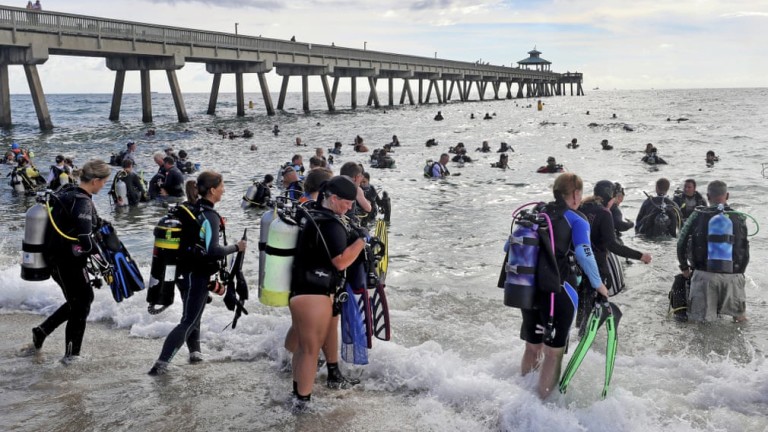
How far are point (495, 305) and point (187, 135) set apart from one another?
34357mm

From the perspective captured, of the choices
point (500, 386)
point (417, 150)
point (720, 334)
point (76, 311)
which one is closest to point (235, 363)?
point (76, 311)

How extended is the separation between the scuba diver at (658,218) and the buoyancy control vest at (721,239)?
16.8 feet

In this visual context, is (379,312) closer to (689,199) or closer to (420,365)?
(420,365)

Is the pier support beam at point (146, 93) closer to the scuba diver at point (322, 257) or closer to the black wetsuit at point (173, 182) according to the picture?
the black wetsuit at point (173, 182)

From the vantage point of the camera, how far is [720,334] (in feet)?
24.4

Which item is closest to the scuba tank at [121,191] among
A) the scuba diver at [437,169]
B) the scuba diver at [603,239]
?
the scuba diver at [437,169]

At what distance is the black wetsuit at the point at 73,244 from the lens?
217 inches

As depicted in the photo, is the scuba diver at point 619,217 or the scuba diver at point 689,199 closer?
the scuba diver at point 619,217

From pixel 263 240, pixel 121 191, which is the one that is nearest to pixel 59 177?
pixel 121 191

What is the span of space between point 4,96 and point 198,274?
3920cm

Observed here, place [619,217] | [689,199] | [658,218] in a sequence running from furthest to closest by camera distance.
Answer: [658,218]
[689,199]
[619,217]

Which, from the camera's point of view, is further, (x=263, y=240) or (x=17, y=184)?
(x=17, y=184)

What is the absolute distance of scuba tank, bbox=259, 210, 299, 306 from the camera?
183 inches

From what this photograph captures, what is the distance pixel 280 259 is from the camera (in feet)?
15.3
